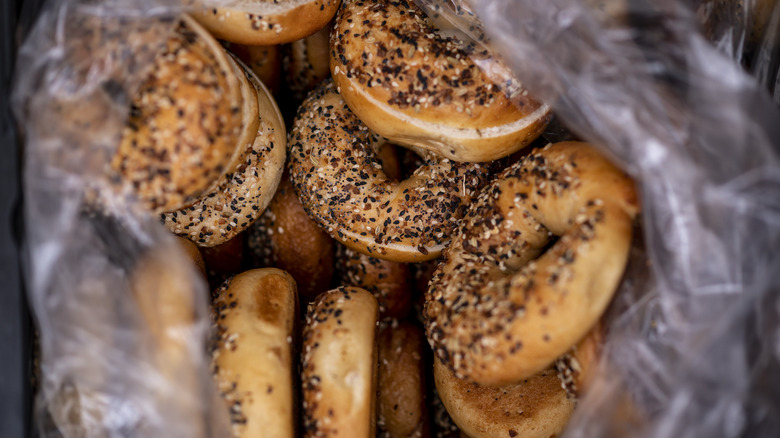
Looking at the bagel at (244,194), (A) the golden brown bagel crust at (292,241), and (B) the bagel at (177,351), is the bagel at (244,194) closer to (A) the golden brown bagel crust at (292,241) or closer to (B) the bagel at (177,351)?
(A) the golden brown bagel crust at (292,241)

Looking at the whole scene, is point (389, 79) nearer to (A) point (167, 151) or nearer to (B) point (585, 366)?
(A) point (167, 151)

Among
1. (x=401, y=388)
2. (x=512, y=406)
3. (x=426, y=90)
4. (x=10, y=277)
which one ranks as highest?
(x=426, y=90)

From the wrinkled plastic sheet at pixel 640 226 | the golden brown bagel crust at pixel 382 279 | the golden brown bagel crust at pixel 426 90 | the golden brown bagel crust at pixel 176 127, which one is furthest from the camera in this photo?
the golden brown bagel crust at pixel 382 279

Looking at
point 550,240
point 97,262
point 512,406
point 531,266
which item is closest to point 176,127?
point 97,262

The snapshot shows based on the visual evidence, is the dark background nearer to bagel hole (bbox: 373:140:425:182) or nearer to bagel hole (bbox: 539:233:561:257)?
bagel hole (bbox: 373:140:425:182)

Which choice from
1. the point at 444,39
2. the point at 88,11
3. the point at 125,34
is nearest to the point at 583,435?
the point at 444,39

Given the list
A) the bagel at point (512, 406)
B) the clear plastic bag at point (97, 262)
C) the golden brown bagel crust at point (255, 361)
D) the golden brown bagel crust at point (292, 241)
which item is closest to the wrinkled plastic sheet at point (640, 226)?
the clear plastic bag at point (97, 262)

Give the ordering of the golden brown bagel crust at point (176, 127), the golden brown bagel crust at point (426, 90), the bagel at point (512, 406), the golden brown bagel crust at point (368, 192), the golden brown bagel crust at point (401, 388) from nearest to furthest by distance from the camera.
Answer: the golden brown bagel crust at point (176, 127) < the golden brown bagel crust at point (426, 90) < the bagel at point (512, 406) < the golden brown bagel crust at point (368, 192) < the golden brown bagel crust at point (401, 388)

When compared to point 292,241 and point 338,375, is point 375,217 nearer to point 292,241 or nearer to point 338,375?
point 292,241
